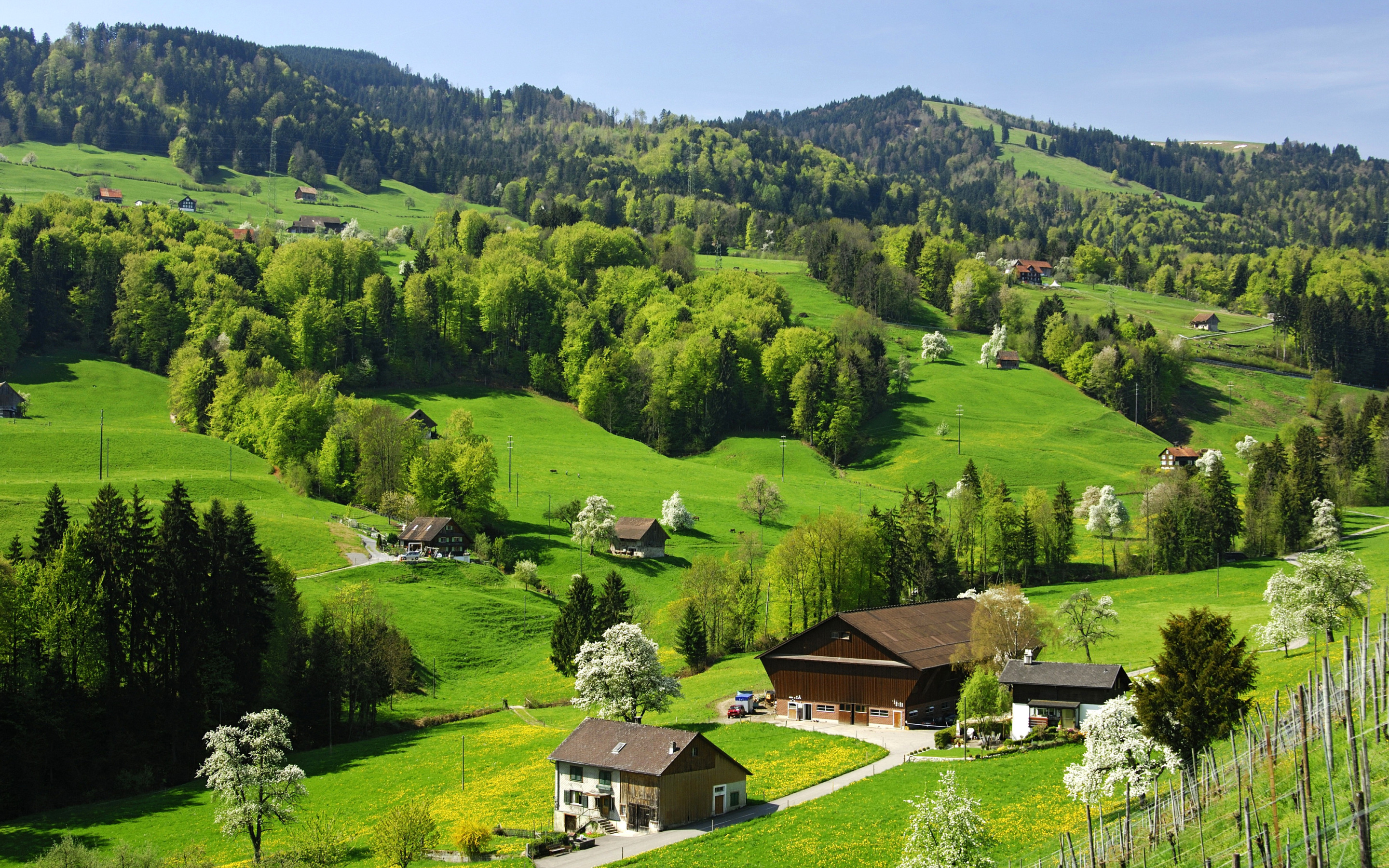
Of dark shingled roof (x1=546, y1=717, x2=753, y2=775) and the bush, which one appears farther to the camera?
dark shingled roof (x1=546, y1=717, x2=753, y2=775)

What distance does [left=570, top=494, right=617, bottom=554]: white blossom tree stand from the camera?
93.8 meters

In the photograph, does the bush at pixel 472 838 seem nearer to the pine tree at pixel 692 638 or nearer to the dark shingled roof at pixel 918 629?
the dark shingled roof at pixel 918 629

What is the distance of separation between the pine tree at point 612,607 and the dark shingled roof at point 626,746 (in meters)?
20.5

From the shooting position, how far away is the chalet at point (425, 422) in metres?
116

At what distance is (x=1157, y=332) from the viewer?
559 ft

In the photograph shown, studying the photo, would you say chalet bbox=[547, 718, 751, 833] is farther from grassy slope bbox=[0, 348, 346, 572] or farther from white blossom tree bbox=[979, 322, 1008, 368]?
white blossom tree bbox=[979, 322, 1008, 368]

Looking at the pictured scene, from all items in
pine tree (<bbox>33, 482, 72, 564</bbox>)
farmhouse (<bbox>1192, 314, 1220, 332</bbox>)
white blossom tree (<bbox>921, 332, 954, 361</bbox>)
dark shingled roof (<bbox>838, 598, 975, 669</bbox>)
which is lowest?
A: dark shingled roof (<bbox>838, 598, 975, 669</bbox>)

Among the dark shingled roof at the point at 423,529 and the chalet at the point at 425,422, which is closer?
the dark shingled roof at the point at 423,529

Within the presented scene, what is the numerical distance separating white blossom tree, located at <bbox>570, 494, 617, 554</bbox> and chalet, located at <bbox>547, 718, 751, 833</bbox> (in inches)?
1815

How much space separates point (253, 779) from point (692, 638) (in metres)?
37.9

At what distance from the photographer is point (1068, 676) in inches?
2119

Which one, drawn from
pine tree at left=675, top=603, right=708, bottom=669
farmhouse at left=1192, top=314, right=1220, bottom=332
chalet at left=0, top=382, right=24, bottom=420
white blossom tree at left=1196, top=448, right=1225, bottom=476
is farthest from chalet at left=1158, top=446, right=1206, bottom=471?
chalet at left=0, top=382, right=24, bottom=420

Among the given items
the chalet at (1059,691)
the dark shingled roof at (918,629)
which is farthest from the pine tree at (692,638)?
the chalet at (1059,691)

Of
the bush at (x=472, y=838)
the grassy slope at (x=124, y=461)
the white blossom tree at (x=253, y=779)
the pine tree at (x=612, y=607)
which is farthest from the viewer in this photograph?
the grassy slope at (x=124, y=461)
